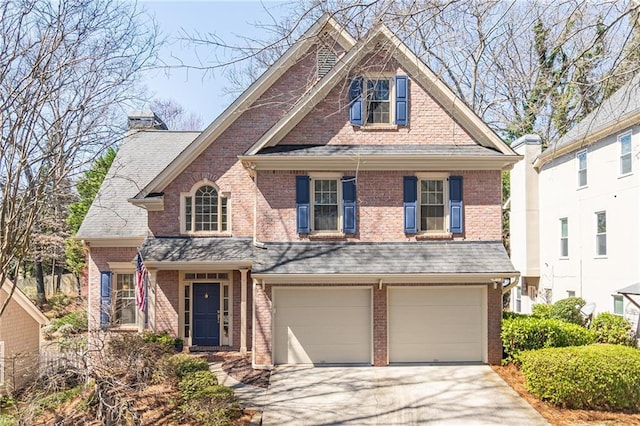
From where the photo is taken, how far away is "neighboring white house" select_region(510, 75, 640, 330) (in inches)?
610

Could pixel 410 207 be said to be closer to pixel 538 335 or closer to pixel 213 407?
pixel 538 335

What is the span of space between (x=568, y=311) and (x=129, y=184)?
1561cm

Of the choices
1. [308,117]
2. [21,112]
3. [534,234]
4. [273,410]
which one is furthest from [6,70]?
[534,234]

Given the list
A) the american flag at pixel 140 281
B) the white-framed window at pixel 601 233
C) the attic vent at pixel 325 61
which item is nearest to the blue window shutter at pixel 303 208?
the attic vent at pixel 325 61

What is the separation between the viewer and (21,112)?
10500mm

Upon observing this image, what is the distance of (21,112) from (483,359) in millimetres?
12153

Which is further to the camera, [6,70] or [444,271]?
[444,271]

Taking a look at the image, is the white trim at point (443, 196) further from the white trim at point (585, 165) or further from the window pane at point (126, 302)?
the window pane at point (126, 302)

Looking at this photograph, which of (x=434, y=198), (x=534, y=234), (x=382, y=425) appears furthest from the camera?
(x=534, y=234)

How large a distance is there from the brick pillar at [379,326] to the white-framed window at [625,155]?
887cm

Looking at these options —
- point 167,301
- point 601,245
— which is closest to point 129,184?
point 167,301

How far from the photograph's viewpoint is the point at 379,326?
13.1 meters

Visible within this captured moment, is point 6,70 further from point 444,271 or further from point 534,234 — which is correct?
point 534,234

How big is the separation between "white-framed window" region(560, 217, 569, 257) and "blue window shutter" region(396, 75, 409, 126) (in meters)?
9.73
